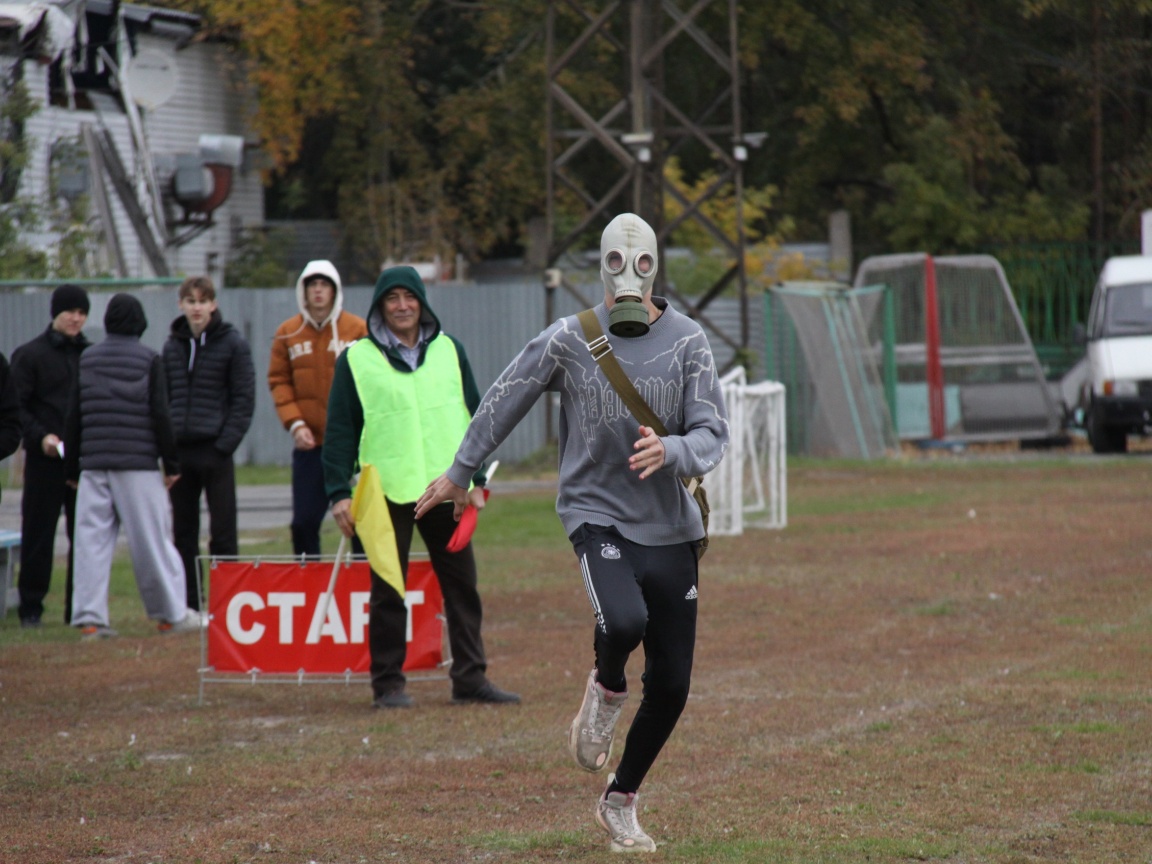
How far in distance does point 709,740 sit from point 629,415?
7.71 ft

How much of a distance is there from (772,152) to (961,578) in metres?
24.5

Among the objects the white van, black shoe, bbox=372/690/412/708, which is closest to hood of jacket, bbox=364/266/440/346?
black shoe, bbox=372/690/412/708

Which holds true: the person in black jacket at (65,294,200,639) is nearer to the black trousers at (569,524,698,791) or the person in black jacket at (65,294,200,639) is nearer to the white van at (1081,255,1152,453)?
the black trousers at (569,524,698,791)

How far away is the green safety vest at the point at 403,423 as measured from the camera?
7824 mm

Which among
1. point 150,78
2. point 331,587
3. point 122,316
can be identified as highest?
point 150,78

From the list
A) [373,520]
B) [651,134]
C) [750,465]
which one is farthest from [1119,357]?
[373,520]

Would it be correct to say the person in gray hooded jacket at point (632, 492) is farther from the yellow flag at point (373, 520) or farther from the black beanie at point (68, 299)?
the black beanie at point (68, 299)

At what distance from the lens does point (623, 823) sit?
5.36m

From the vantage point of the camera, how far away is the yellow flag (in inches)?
306

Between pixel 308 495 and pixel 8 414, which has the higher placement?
pixel 8 414

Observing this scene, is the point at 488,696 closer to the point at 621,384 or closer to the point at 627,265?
the point at 621,384

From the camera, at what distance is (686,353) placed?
17.5ft

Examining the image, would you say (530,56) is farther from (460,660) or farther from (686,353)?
(686,353)

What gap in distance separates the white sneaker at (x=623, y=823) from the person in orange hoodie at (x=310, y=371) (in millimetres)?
4601
